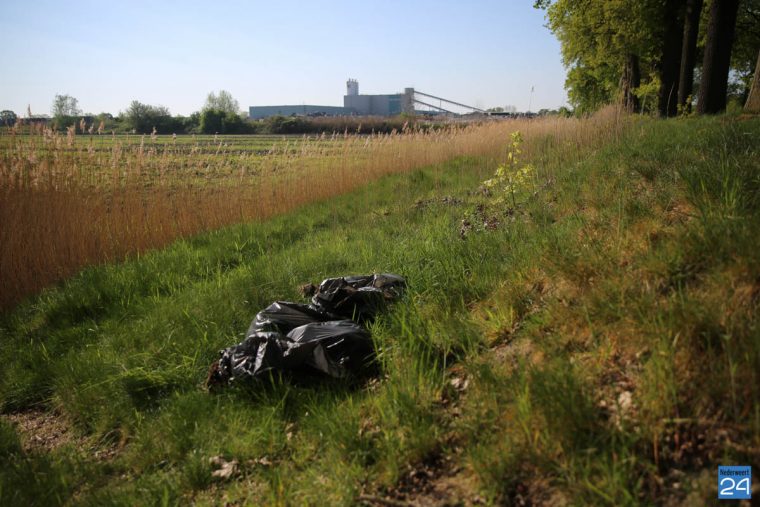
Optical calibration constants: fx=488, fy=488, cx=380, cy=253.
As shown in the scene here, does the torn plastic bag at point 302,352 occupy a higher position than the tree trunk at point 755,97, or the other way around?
the tree trunk at point 755,97

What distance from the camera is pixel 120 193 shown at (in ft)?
27.6

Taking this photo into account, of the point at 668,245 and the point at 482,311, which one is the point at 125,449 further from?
the point at 668,245

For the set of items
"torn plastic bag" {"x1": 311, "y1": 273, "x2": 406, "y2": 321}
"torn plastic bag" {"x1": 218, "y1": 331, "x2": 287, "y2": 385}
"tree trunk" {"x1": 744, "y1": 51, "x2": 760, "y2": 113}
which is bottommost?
"torn plastic bag" {"x1": 218, "y1": 331, "x2": 287, "y2": 385}

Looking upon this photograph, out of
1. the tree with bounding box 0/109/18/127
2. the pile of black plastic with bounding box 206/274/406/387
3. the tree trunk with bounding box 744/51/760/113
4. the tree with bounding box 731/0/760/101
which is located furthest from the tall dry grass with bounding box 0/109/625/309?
the tree with bounding box 731/0/760/101

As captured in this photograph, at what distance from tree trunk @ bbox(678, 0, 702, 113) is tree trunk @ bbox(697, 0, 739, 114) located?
4.90 feet

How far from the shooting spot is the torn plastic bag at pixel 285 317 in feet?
13.0

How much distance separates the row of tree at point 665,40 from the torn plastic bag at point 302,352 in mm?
11319

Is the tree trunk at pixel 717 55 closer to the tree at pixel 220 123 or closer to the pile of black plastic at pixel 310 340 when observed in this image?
the pile of black plastic at pixel 310 340

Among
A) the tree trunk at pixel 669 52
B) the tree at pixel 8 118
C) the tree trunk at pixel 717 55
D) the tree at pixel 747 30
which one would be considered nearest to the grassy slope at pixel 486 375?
the tree at pixel 8 118

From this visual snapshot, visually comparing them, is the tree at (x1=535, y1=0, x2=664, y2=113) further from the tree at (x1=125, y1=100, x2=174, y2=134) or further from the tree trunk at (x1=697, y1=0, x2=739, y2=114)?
the tree at (x1=125, y1=100, x2=174, y2=134)

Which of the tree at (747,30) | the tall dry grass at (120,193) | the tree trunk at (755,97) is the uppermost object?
the tree at (747,30)


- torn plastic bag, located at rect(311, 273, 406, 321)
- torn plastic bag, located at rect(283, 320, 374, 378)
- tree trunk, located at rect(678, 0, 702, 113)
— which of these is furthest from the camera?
tree trunk, located at rect(678, 0, 702, 113)

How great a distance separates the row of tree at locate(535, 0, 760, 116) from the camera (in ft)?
39.6

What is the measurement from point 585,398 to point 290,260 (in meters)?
4.53
